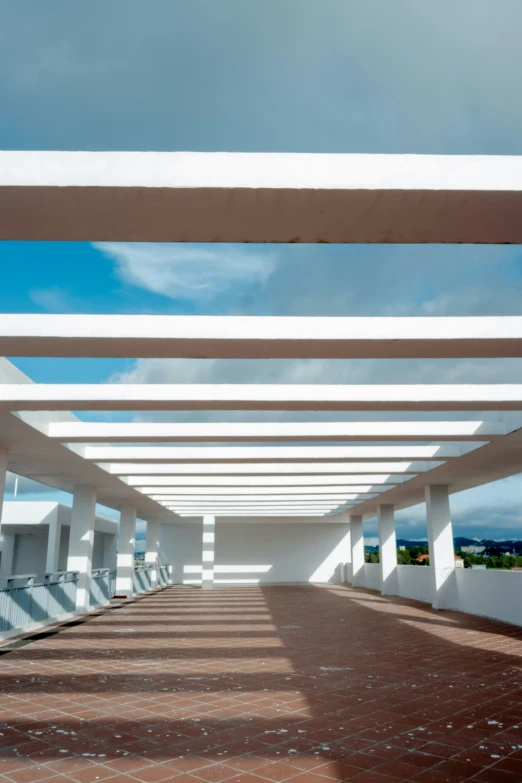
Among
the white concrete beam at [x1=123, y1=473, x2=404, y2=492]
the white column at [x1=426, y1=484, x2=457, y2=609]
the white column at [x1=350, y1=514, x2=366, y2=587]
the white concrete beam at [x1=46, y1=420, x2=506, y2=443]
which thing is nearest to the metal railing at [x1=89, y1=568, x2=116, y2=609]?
the white concrete beam at [x1=123, y1=473, x2=404, y2=492]

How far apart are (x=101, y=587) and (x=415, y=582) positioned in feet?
33.4

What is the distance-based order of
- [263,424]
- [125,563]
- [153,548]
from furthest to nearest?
[153,548] < [125,563] < [263,424]

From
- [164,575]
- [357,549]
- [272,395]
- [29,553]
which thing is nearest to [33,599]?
[272,395]

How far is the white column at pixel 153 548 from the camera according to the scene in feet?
79.8

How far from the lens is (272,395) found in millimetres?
8008

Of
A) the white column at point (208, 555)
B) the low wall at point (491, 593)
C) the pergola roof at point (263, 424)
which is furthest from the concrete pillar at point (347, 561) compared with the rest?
the low wall at point (491, 593)

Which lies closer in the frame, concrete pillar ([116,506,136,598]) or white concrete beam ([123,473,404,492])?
white concrete beam ([123,473,404,492])

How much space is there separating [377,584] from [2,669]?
62.8 ft

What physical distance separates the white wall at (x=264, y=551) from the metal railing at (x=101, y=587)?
9.89m

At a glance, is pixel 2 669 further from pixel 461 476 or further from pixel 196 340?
pixel 461 476

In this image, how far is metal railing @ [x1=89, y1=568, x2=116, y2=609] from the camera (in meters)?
16.2

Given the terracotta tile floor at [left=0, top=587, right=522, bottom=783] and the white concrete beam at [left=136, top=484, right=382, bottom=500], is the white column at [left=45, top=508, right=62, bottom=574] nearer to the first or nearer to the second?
the white concrete beam at [left=136, top=484, right=382, bottom=500]

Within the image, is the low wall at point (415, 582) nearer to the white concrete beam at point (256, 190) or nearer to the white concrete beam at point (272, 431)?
the white concrete beam at point (272, 431)

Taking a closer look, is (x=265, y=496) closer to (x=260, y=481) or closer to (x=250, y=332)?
(x=260, y=481)
